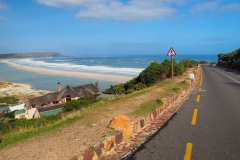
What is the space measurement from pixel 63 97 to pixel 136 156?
26800 millimetres

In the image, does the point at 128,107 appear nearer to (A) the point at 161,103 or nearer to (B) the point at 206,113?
(A) the point at 161,103

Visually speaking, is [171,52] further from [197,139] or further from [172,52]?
[197,139]

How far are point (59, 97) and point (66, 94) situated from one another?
131 centimetres

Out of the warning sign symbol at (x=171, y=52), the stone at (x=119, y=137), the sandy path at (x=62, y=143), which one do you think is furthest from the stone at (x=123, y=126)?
the warning sign symbol at (x=171, y=52)

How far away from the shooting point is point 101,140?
6.39 metres

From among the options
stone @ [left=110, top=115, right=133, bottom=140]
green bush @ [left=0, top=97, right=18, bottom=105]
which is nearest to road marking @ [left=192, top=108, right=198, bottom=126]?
stone @ [left=110, top=115, right=133, bottom=140]

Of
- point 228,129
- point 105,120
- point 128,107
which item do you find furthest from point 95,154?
point 128,107

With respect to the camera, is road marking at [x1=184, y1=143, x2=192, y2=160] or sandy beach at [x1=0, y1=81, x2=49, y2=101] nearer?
road marking at [x1=184, y1=143, x2=192, y2=160]

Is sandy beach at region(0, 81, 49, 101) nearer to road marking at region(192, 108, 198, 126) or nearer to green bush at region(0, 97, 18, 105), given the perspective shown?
green bush at region(0, 97, 18, 105)

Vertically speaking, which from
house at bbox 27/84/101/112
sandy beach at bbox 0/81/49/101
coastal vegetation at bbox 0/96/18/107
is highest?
house at bbox 27/84/101/112

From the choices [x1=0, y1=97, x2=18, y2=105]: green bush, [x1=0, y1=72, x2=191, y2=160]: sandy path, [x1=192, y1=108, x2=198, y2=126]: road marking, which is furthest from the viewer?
[x1=0, y1=97, x2=18, y2=105]: green bush

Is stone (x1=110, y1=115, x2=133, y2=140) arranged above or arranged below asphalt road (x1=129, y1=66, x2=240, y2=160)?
above

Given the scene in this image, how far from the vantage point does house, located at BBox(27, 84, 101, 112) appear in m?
27.5

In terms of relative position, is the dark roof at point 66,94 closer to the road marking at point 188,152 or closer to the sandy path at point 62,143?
the sandy path at point 62,143
